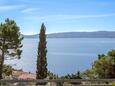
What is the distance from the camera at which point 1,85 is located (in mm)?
10430

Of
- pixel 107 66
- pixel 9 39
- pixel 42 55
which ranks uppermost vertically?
pixel 9 39

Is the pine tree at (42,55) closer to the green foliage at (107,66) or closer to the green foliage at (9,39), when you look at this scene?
the green foliage at (9,39)

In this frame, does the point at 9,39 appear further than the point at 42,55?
No

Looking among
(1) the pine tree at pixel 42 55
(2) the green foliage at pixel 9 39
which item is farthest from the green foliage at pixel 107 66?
(1) the pine tree at pixel 42 55

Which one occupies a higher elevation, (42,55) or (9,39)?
(9,39)

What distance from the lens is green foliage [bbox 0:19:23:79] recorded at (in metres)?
44.4

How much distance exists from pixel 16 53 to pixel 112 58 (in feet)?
43.6

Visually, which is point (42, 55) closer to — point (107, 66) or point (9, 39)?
point (9, 39)

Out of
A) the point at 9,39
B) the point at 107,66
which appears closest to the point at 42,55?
the point at 9,39

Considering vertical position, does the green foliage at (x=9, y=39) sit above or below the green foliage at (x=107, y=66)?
above

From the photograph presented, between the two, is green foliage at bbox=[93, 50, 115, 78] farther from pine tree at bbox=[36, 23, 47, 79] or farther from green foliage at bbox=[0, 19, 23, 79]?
pine tree at bbox=[36, 23, 47, 79]

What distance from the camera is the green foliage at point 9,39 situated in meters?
44.4

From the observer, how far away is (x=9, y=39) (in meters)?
44.5

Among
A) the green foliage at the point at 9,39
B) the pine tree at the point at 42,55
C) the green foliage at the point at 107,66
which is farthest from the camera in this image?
the pine tree at the point at 42,55
